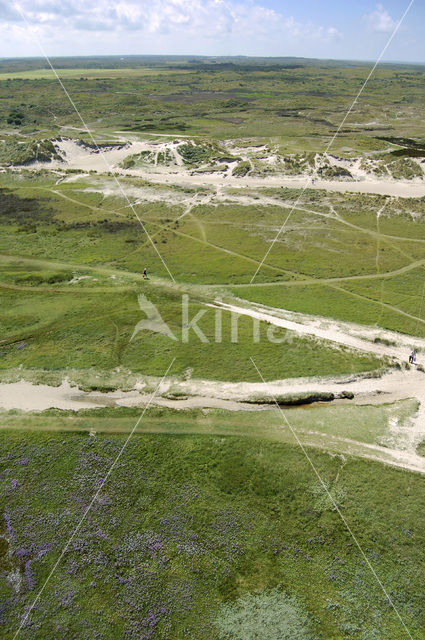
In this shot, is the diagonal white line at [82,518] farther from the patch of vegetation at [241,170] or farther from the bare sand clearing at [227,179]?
the patch of vegetation at [241,170]

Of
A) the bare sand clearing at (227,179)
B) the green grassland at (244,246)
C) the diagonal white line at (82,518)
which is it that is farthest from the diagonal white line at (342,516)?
the bare sand clearing at (227,179)

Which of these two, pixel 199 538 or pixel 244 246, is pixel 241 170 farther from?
pixel 199 538

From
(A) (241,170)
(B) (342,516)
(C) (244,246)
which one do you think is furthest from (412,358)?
(A) (241,170)

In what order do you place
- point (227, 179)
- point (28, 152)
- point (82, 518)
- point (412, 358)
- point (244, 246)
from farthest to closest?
1. point (28, 152)
2. point (227, 179)
3. point (244, 246)
4. point (412, 358)
5. point (82, 518)

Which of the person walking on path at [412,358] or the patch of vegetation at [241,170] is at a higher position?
the patch of vegetation at [241,170]

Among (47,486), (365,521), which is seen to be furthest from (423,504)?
(47,486)

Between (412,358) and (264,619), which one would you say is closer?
(264,619)

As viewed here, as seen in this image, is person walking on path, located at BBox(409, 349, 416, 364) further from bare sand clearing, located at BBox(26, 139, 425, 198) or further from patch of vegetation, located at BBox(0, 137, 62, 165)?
patch of vegetation, located at BBox(0, 137, 62, 165)
